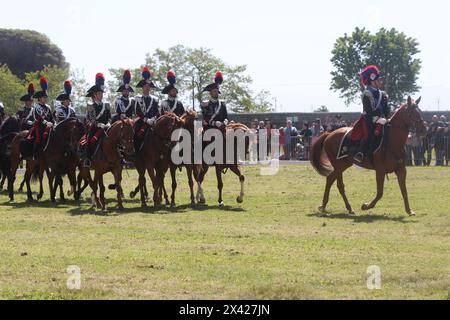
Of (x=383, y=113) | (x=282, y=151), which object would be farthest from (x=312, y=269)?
(x=282, y=151)

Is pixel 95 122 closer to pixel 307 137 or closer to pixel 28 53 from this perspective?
pixel 307 137

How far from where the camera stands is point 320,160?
1961 cm

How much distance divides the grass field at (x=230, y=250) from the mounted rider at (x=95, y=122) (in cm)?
144

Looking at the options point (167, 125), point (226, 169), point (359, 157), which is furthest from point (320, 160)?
point (167, 125)

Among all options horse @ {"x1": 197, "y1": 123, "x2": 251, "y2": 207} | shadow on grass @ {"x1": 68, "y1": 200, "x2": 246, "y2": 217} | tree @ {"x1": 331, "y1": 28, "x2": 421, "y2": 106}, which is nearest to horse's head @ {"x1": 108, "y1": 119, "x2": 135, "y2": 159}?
shadow on grass @ {"x1": 68, "y1": 200, "x2": 246, "y2": 217}

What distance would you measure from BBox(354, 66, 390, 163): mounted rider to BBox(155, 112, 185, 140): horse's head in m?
4.57

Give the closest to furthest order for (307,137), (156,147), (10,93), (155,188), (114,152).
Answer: (114,152), (156,147), (155,188), (307,137), (10,93)

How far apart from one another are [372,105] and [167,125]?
5000 mm

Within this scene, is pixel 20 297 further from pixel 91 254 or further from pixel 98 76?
pixel 98 76

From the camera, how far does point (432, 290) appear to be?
9.77m

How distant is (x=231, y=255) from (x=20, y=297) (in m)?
3.91

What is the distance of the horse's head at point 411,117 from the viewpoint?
1814 centimetres

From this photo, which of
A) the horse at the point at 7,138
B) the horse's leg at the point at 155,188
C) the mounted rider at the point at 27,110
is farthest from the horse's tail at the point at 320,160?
the horse at the point at 7,138
